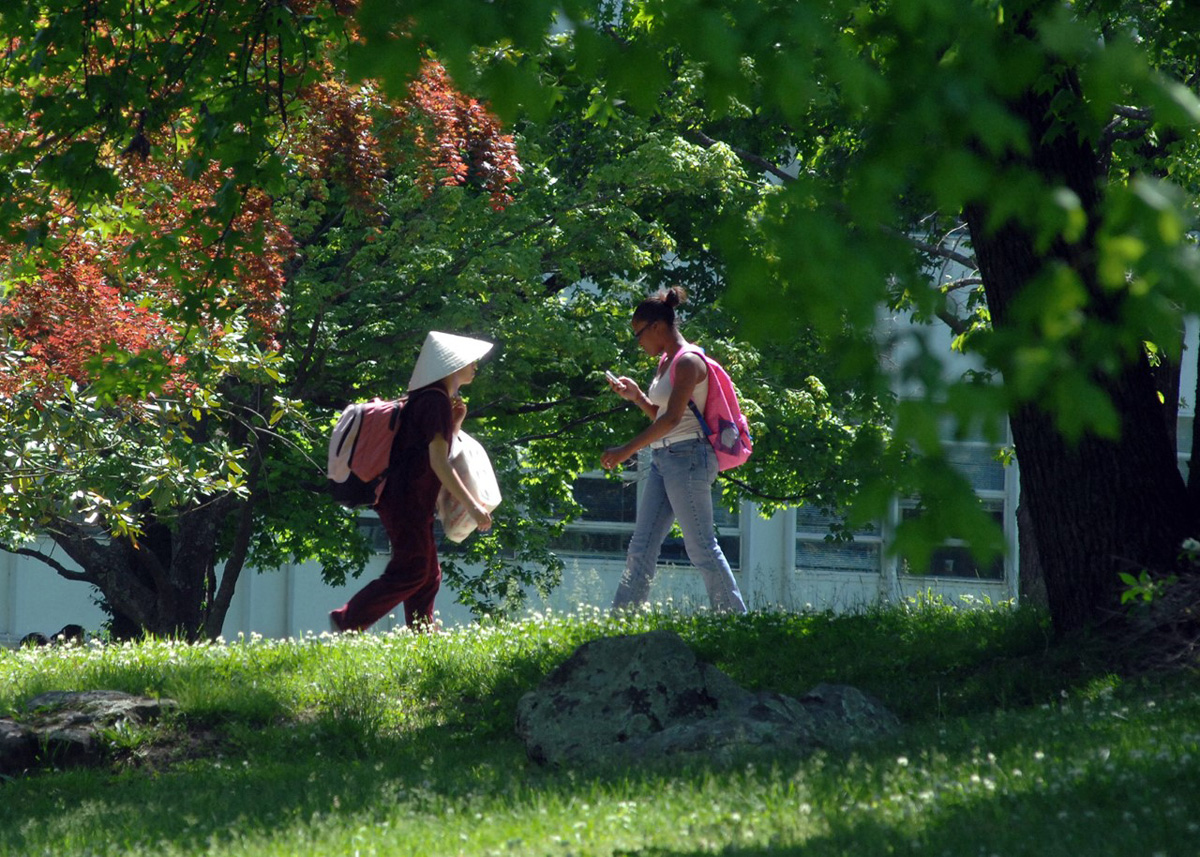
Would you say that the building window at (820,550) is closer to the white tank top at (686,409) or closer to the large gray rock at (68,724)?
the white tank top at (686,409)

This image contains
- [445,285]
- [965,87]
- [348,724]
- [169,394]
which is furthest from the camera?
[445,285]

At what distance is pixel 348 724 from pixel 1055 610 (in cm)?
359

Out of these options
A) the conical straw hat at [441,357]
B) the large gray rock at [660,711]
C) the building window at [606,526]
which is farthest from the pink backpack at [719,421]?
the building window at [606,526]

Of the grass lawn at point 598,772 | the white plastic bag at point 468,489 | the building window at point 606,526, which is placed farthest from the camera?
the building window at point 606,526

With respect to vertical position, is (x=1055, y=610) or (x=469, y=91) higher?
(x=469, y=91)

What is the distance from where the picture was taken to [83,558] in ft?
53.5

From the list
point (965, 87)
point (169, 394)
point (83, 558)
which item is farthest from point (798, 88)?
point (83, 558)

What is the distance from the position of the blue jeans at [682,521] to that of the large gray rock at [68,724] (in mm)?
2995

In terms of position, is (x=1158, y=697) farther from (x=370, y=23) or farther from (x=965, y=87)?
(x=370, y=23)

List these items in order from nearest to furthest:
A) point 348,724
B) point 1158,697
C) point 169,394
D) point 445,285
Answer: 1. point 1158,697
2. point 348,724
3. point 169,394
4. point 445,285

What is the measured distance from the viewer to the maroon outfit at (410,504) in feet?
25.3

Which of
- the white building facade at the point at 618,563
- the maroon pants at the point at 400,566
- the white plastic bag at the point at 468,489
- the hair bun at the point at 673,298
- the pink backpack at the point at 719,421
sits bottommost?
the white building facade at the point at 618,563

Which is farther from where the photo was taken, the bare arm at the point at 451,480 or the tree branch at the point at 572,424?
the tree branch at the point at 572,424

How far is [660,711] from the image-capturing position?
18.9 feet
